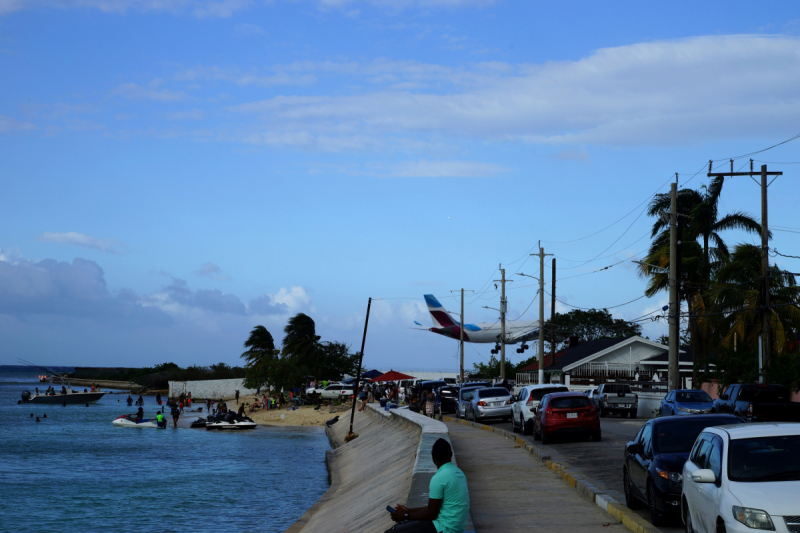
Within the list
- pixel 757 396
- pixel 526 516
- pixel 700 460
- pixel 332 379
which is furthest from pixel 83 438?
pixel 700 460

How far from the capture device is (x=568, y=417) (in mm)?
25344

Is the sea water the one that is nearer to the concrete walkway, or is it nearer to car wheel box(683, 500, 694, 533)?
the concrete walkway

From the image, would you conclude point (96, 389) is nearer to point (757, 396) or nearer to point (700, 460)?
point (757, 396)

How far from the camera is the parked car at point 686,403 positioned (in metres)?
29.7

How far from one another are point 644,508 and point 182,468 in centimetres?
3587

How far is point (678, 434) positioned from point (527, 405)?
17988 mm

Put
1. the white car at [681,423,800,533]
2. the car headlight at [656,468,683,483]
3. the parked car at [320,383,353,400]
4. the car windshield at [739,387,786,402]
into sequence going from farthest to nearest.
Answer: the parked car at [320,383,353,400] → the car windshield at [739,387,786,402] → the car headlight at [656,468,683,483] → the white car at [681,423,800,533]

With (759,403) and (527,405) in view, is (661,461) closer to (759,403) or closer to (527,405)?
(759,403)

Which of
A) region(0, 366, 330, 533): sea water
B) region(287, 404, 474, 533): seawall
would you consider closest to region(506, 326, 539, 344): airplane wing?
region(0, 366, 330, 533): sea water

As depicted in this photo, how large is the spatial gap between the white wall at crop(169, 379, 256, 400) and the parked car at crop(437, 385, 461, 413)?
2606 inches

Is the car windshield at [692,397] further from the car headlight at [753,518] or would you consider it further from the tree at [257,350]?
the tree at [257,350]

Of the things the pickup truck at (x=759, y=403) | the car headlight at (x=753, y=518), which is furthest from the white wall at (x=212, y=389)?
the car headlight at (x=753, y=518)

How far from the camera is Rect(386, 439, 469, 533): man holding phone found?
27.2ft

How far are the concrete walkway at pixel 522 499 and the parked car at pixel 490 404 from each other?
14.9 meters
